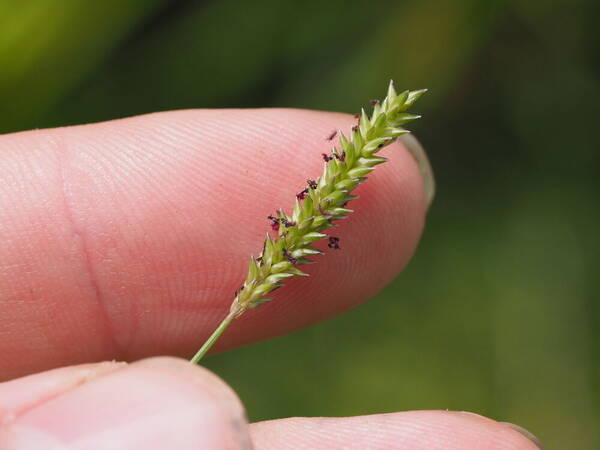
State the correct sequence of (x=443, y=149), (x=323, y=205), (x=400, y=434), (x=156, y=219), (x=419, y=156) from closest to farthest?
(x=323, y=205), (x=400, y=434), (x=156, y=219), (x=419, y=156), (x=443, y=149)

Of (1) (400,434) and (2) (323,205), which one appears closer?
(2) (323,205)

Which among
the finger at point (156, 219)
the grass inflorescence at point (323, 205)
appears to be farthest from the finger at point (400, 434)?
the finger at point (156, 219)

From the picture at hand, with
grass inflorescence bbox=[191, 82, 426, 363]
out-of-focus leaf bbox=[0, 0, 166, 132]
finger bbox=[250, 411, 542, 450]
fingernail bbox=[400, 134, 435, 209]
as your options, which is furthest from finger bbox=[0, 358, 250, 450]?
out-of-focus leaf bbox=[0, 0, 166, 132]

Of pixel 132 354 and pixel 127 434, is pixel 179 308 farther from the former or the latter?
pixel 127 434

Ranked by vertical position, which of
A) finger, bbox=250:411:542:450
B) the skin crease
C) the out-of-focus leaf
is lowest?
finger, bbox=250:411:542:450

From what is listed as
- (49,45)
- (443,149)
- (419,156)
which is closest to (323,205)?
(419,156)

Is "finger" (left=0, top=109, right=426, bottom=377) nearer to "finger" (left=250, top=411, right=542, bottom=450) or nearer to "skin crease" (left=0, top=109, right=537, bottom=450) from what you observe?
"skin crease" (left=0, top=109, right=537, bottom=450)

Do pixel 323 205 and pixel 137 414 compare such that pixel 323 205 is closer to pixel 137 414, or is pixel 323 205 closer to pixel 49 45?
pixel 137 414
